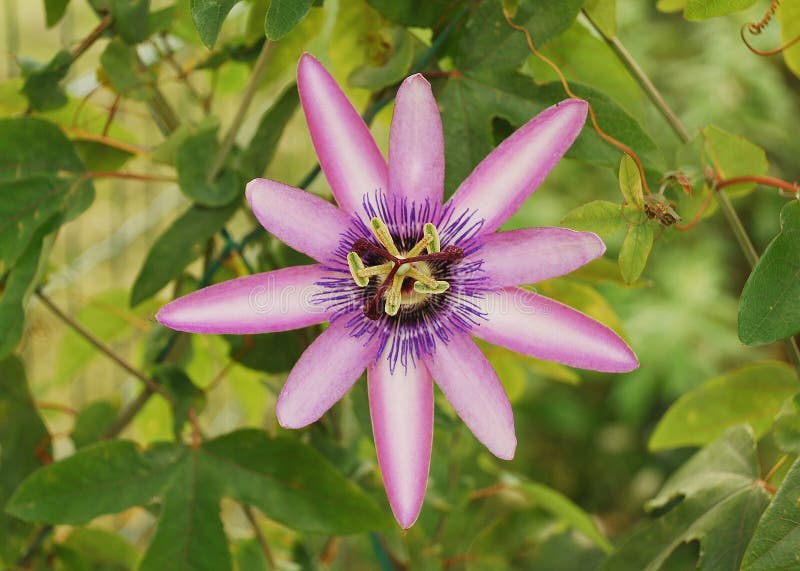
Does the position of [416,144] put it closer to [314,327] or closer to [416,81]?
[416,81]

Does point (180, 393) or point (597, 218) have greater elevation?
point (597, 218)

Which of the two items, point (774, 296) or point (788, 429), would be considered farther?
point (788, 429)

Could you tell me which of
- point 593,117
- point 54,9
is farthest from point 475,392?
point 54,9

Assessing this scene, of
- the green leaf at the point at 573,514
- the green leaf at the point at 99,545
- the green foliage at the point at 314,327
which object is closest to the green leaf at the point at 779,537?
the green foliage at the point at 314,327

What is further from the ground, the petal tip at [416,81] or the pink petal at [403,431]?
the petal tip at [416,81]

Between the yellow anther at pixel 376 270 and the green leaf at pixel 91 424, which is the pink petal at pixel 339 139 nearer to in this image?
the yellow anther at pixel 376 270

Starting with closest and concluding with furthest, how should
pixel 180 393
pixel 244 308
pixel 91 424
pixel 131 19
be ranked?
pixel 244 308 → pixel 131 19 → pixel 180 393 → pixel 91 424

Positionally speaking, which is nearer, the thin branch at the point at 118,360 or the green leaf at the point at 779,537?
the green leaf at the point at 779,537

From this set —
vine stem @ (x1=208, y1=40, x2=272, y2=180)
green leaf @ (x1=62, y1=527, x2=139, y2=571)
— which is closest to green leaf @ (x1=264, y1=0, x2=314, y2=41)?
vine stem @ (x1=208, y1=40, x2=272, y2=180)
